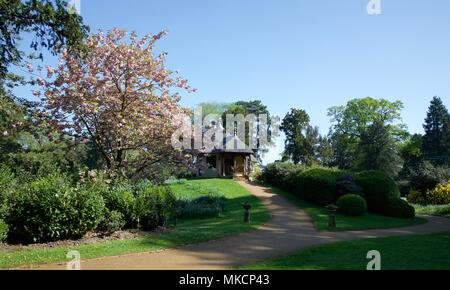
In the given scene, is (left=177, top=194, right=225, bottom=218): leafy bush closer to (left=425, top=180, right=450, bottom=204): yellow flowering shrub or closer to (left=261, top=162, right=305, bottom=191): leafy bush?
(left=261, top=162, right=305, bottom=191): leafy bush

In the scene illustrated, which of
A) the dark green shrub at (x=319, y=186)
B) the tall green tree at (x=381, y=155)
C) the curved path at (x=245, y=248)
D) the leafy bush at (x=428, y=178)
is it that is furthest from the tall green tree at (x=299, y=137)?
the curved path at (x=245, y=248)

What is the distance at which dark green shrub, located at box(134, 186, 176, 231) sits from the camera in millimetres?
12336

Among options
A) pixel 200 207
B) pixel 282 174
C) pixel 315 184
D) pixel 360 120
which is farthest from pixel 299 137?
pixel 200 207

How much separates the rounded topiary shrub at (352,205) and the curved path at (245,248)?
8.38ft

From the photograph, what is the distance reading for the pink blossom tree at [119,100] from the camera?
44.2 feet

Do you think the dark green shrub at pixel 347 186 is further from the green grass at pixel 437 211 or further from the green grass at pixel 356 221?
the green grass at pixel 437 211

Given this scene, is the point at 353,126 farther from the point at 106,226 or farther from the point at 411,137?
the point at 106,226

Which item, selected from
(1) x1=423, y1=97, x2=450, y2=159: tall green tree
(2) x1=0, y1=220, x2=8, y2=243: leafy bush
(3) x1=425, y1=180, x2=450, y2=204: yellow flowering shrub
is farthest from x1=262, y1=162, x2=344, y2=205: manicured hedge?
(1) x1=423, y1=97, x2=450, y2=159: tall green tree

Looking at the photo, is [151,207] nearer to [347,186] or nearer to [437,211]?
[347,186]

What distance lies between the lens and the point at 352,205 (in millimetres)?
19047

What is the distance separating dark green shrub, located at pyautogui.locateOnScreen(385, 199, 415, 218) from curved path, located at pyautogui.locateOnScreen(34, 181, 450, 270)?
227 centimetres

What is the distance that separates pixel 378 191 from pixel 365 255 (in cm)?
1329
